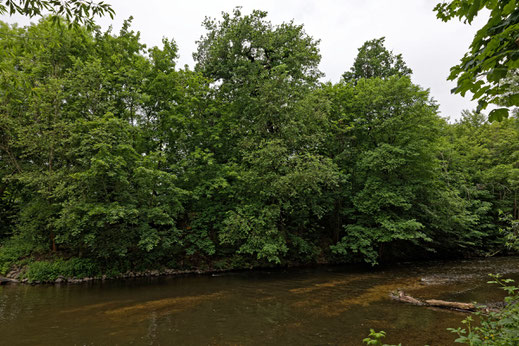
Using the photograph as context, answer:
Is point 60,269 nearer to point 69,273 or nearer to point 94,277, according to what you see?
point 69,273

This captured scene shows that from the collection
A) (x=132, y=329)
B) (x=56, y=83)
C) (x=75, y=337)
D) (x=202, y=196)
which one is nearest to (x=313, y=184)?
(x=202, y=196)

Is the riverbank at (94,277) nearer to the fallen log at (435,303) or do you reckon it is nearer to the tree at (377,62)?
the fallen log at (435,303)

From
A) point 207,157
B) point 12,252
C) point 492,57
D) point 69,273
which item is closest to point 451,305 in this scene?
point 492,57

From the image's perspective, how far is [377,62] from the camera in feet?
95.9

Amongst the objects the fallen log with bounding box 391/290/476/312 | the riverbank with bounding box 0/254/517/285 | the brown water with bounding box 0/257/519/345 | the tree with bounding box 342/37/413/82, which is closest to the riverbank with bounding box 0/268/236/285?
the riverbank with bounding box 0/254/517/285

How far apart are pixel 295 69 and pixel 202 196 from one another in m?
10.1

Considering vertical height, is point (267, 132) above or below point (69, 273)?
above

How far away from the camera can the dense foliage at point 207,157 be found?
13.8m

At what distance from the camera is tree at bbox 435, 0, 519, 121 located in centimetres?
202

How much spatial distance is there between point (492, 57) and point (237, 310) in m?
9.11

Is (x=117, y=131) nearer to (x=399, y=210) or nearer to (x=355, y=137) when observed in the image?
(x=355, y=137)

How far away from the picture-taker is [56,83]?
44.7 ft

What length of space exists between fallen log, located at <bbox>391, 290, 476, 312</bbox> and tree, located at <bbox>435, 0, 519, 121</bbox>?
8.38 metres

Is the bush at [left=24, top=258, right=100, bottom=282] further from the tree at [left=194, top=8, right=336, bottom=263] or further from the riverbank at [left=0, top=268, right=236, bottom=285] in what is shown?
the tree at [left=194, top=8, right=336, bottom=263]
